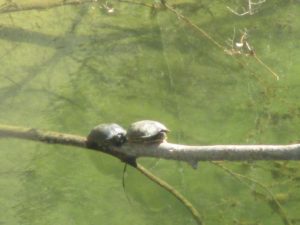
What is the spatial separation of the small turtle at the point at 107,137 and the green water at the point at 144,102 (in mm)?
549

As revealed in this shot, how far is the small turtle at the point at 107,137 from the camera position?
1.53m

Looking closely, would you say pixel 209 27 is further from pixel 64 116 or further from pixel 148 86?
pixel 64 116

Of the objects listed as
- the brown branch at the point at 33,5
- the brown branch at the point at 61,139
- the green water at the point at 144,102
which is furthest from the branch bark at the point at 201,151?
the brown branch at the point at 33,5

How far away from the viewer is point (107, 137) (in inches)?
60.2

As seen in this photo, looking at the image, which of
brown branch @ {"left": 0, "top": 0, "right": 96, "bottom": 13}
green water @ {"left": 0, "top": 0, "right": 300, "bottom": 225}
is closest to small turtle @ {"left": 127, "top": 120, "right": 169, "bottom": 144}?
green water @ {"left": 0, "top": 0, "right": 300, "bottom": 225}

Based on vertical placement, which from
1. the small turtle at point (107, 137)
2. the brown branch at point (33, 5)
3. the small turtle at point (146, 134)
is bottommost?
the brown branch at point (33, 5)

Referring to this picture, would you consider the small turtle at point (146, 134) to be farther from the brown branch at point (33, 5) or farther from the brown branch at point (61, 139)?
the brown branch at point (33, 5)

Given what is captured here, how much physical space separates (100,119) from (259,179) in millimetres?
716

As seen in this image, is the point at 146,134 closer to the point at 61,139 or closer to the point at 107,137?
the point at 107,137

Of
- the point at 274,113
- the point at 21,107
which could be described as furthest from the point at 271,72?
the point at 21,107

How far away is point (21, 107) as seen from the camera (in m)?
2.43

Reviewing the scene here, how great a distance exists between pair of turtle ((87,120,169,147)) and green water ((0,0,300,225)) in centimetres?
56

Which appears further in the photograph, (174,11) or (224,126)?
(174,11)

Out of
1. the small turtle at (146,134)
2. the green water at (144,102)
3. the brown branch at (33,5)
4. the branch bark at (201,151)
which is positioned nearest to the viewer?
the branch bark at (201,151)
